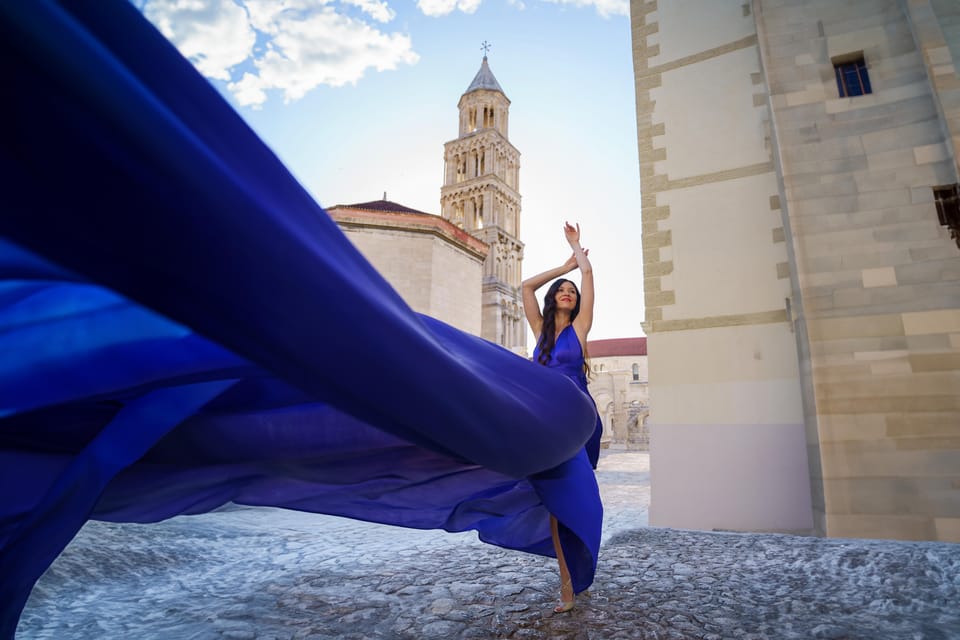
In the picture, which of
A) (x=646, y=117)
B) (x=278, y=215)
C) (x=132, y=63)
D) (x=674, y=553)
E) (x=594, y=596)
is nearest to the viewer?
(x=132, y=63)

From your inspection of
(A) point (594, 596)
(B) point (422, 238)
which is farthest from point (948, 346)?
(B) point (422, 238)

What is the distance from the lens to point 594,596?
2992mm

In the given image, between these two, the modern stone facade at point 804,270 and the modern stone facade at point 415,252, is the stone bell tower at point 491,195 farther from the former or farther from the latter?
the modern stone facade at point 804,270

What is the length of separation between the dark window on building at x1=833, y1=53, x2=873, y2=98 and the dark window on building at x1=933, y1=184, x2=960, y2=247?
5.87 feet

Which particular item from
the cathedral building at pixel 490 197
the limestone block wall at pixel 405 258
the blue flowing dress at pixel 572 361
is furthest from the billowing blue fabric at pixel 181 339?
the cathedral building at pixel 490 197

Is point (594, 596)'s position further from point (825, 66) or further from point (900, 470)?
point (825, 66)

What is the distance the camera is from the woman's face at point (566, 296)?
328 centimetres

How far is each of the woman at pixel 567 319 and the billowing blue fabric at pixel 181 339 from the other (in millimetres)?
676

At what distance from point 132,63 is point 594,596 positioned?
337cm

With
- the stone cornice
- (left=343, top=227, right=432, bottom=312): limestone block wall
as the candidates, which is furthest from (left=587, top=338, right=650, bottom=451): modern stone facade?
the stone cornice

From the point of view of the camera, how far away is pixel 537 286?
11.1 feet

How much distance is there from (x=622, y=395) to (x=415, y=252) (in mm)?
28241

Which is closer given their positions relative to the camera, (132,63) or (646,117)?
(132,63)

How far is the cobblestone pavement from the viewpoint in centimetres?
248
